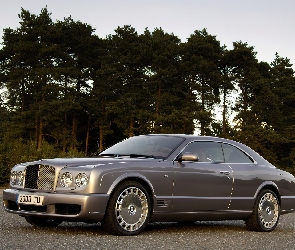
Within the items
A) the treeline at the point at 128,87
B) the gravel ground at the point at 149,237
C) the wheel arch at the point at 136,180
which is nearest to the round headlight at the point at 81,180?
the wheel arch at the point at 136,180

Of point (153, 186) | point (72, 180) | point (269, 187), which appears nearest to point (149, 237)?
point (153, 186)

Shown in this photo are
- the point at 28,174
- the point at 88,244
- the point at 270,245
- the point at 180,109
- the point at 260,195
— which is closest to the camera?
the point at 88,244

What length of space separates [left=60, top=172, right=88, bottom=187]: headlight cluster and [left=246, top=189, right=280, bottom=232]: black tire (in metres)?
3.43

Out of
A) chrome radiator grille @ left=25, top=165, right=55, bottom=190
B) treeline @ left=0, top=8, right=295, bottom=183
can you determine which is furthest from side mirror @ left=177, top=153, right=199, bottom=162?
treeline @ left=0, top=8, right=295, bottom=183

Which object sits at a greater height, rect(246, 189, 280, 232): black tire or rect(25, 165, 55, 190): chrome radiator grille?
rect(25, 165, 55, 190): chrome radiator grille

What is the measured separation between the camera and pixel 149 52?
77000 mm

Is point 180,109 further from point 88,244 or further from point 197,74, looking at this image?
point 88,244

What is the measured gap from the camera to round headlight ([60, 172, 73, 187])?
952 centimetres

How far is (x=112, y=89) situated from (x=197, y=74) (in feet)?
32.9

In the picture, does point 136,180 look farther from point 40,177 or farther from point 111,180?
point 40,177

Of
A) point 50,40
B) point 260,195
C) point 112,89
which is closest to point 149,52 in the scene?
point 112,89

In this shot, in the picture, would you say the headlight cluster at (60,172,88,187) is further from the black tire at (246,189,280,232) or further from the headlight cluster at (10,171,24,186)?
the black tire at (246,189,280,232)

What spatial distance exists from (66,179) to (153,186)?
1.32 meters

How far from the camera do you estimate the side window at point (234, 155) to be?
38.1 ft
